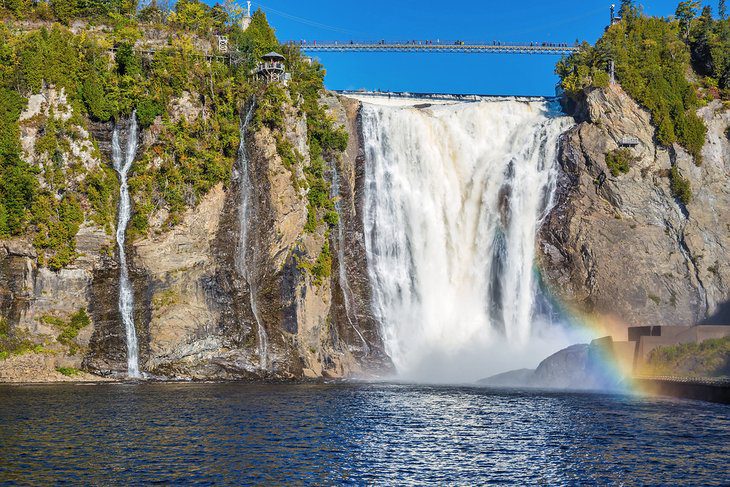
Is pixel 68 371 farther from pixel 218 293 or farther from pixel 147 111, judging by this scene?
pixel 147 111

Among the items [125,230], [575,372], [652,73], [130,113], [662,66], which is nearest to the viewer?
[575,372]

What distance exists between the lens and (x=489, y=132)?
89188 millimetres

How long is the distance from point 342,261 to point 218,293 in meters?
12.3

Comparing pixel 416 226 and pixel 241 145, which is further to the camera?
pixel 416 226

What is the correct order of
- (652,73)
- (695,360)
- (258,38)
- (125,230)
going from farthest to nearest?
1. (652,73)
2. (258,38)
3. (125,230)
4. (695,360)

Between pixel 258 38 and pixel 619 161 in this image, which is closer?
pixel 258 38

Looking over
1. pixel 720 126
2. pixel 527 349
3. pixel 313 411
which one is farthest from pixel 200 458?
pixel 720 126

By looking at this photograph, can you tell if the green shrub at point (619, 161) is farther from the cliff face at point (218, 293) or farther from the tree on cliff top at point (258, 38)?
the tree on cliff top at point (258, 38)

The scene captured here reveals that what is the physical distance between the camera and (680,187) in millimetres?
85250

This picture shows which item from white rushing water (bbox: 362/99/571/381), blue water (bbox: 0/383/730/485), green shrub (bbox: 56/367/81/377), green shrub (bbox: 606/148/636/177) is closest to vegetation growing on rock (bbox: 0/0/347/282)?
white rushing water (bbox: 362/99/571/381)

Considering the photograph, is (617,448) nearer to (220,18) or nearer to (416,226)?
(416,226)

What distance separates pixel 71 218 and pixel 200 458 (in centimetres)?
3750

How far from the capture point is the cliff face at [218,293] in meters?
65.1

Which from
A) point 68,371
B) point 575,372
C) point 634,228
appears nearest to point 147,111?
point 68,371
